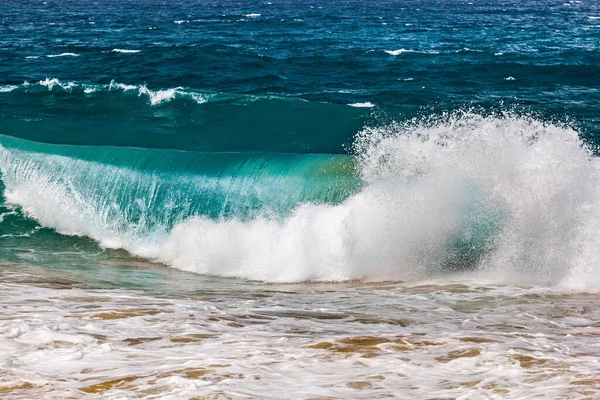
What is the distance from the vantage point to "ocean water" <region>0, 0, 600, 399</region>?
7.57 m

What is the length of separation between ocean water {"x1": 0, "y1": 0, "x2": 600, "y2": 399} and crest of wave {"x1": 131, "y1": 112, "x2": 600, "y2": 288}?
40 mm

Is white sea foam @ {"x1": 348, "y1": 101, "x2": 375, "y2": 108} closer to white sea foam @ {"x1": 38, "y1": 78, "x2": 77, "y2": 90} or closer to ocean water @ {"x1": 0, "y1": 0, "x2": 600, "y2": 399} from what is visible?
ocean water @ {"x1": 0, "y1": 0, "x2": 600, "y2": 399}

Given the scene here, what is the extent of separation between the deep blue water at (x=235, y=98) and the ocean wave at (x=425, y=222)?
0.53 meters

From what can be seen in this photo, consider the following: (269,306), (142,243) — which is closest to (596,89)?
(142,243)

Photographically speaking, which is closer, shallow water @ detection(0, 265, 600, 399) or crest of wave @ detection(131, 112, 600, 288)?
shallow water @ detection(0, 265, 600, 399)

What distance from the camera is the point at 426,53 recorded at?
4506 cm

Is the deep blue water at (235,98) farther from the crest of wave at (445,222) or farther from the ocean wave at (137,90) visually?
the crest of wave at (445,222)

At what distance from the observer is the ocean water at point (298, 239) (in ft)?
24.8

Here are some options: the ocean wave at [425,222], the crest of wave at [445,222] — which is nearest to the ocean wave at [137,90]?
the ocean wave at [425,222]

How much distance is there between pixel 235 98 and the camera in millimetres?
29578

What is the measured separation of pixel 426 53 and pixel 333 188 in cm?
3011

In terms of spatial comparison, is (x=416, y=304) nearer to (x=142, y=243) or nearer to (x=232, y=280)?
(x=232, y=280)

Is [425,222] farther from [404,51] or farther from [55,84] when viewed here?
[404,51]

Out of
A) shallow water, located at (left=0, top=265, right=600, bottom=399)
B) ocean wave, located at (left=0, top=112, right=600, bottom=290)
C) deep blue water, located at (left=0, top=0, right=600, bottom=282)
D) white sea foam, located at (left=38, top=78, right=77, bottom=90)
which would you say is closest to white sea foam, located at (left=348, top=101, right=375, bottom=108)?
deep blue water, located at (left=0, top=0, right=600, bottom=282)
